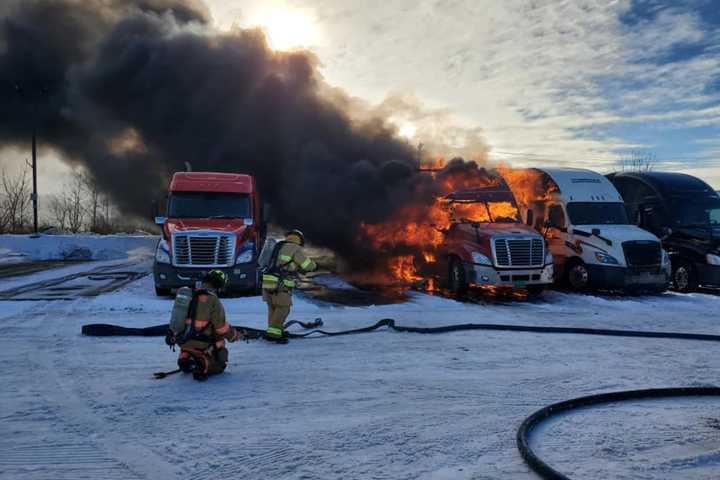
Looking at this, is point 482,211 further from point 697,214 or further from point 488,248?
point 697,214

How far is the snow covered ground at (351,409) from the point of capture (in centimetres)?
364

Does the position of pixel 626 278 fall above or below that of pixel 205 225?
below

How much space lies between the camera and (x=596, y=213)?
13.2 meters

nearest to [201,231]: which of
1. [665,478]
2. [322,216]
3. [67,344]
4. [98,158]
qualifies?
[67,344]

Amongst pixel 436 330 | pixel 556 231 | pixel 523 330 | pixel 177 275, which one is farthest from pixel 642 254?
pixel 177 275

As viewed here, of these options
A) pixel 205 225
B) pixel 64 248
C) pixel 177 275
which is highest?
pixel 64 248

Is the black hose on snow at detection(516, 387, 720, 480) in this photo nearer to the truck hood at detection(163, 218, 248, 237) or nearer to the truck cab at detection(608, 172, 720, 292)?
the truck hood at detection(163, 218, 248, 237)

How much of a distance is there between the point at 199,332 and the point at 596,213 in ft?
35.8

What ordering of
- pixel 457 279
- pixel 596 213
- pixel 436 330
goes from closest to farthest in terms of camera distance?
pixel 436 330 → pixel 457 279 → pixel 596 213

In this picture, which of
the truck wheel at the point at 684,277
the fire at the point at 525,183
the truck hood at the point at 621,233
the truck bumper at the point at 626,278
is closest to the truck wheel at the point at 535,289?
the truck bumper at the point at 626,278

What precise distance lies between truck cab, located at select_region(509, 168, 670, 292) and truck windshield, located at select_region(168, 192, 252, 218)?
6842 millimetres

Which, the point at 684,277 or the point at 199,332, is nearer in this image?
the point at 199,332

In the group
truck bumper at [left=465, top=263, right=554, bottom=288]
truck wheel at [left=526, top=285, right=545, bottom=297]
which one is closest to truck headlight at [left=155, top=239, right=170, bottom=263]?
truck bumper at [left=465, top=263, right=554, bottom=288]

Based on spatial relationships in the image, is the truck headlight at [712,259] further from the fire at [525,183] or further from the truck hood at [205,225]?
the truck hood at [205,225]
